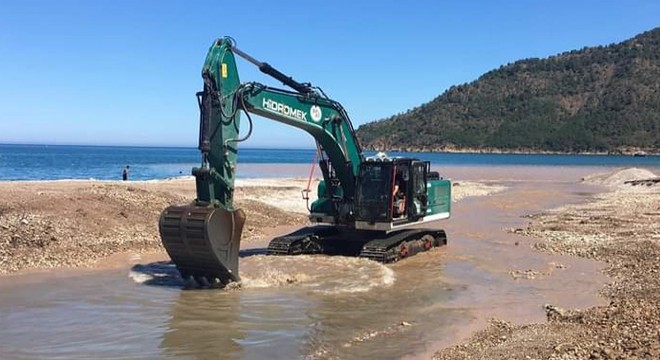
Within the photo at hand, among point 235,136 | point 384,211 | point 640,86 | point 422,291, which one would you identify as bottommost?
point 422,291

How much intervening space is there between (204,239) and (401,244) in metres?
6.40

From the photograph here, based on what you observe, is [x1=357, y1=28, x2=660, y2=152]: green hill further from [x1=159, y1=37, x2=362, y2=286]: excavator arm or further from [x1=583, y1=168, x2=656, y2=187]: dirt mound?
[x1=159, y1=37, x2=362, y2=286]: excavator arm

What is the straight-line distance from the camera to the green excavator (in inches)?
456

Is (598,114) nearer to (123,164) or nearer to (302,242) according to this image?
(123,164)

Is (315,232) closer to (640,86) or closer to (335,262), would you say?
(335,262)

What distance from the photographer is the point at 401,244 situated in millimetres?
16375

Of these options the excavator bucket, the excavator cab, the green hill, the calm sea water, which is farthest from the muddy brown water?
the green hill

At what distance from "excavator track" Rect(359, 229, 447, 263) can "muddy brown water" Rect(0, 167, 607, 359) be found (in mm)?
297

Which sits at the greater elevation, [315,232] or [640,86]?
[640,86]

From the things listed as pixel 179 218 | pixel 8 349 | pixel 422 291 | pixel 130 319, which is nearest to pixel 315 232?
pixel 422 291

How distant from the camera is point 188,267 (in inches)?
470

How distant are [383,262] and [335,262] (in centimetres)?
108

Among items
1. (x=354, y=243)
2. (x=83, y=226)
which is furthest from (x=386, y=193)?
(x=83, y=226)

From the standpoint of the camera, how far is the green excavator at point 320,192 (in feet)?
38.0
